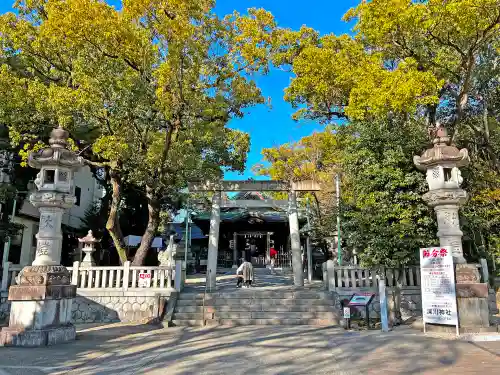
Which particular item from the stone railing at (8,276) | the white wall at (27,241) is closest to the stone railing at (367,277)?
the stone railing at (8,276)

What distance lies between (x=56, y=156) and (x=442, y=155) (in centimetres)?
918

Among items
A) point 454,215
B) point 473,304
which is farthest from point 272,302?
point 454,215

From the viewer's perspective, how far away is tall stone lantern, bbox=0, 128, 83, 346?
789cm

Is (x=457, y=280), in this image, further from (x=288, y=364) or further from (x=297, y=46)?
(x=297, y=46)

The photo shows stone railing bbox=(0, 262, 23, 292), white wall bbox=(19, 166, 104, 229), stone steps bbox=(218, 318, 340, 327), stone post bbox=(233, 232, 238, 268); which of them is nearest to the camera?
stone steps bbox=(218, 318, 340, 327)

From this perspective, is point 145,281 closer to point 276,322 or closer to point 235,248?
point 276,322

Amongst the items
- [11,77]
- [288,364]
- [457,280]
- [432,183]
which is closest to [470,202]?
[432,183]

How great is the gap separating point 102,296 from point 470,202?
1255 cm

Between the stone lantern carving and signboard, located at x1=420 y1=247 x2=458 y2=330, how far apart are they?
0.62 m

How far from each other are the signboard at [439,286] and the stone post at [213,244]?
7968mm

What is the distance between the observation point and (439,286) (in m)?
8.34

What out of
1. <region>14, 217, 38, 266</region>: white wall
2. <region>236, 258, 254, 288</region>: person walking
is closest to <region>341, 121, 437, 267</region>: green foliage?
<region>236, 258, 254, 288</region>: person walking

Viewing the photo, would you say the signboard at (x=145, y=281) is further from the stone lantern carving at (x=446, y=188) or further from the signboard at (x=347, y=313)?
the stone lantern carving at (x=446, y=188)

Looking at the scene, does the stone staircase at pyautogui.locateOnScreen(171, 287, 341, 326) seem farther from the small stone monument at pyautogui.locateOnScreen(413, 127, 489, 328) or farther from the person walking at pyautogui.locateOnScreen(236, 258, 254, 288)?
the small stone monument at pyautogui.locateOnScreen(413, 127, 489, 328)
